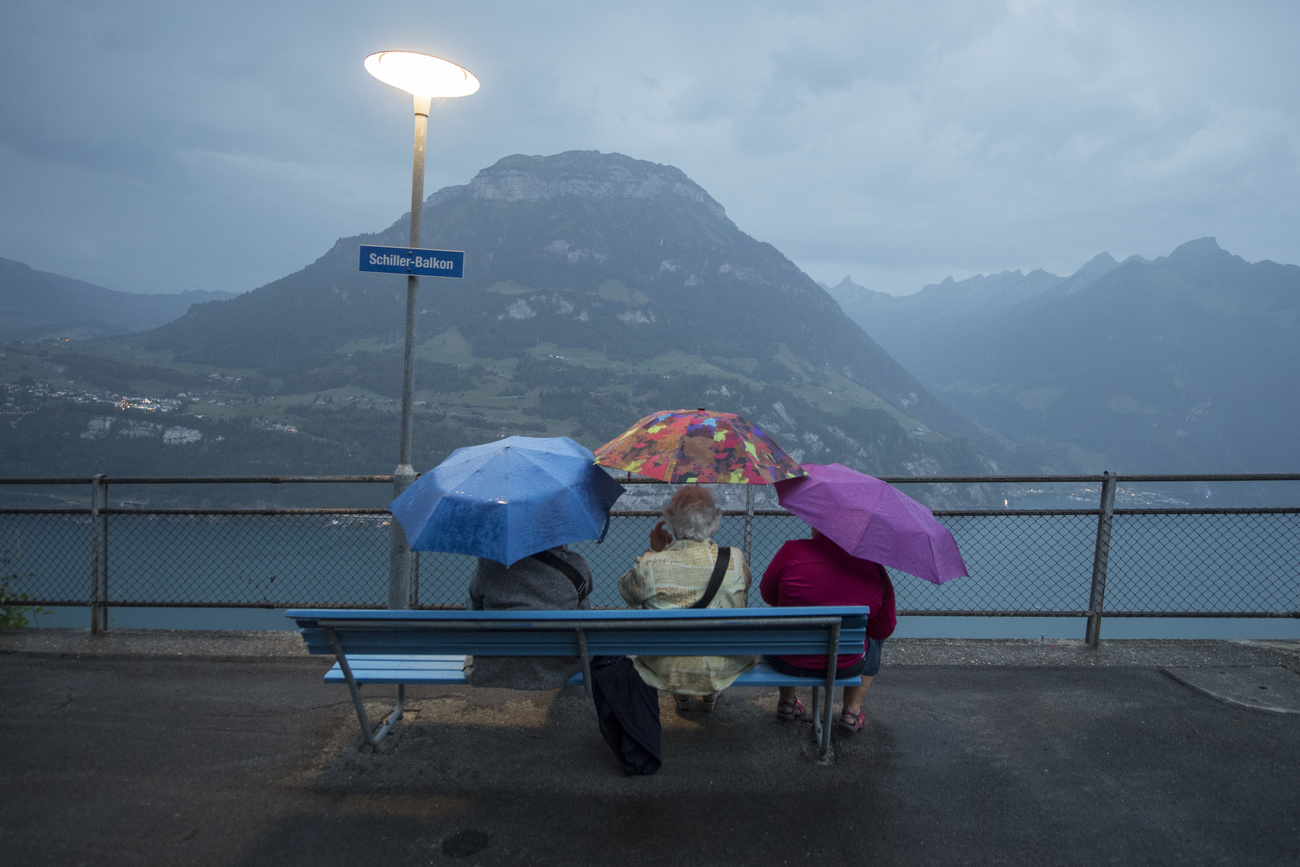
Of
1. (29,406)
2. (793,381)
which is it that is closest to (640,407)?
(793,381)

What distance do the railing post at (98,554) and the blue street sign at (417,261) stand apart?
2.47 metres

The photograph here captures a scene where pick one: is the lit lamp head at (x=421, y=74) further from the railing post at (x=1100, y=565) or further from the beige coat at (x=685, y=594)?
the railing post at (x=1100, y=565)

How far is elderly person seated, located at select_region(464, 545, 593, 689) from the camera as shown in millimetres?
3207

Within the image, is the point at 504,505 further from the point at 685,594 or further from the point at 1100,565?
the point at 1100,565

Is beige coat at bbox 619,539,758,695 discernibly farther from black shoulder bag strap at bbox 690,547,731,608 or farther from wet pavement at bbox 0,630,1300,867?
wet pavement at bbox 0,630,1300,867

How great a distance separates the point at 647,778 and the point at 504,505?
1408 millimetres

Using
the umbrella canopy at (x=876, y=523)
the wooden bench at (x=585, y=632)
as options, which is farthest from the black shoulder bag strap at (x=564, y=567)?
the umbrella canopy at (x=876, y=523)

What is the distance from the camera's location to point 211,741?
3.65 metres

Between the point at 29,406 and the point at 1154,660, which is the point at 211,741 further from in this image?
the point at 29,406

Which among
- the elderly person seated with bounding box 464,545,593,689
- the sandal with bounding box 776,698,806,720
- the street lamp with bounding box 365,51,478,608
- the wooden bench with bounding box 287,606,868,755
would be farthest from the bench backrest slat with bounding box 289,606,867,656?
the street lamp with bounding box 365,51,478,608

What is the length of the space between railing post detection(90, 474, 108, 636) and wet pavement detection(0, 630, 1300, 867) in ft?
1.66

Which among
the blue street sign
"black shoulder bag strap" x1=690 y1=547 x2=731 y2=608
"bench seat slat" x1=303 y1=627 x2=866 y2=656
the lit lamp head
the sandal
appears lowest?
the sandal

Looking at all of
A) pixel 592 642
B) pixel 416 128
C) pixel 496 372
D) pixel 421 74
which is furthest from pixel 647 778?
pixel 496 372

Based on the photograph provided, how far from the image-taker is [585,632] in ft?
9.76
